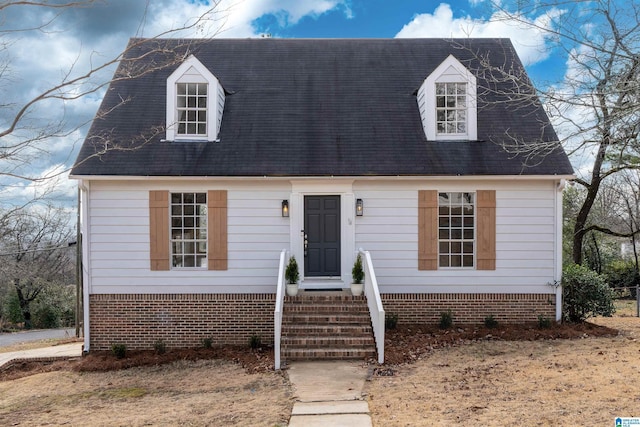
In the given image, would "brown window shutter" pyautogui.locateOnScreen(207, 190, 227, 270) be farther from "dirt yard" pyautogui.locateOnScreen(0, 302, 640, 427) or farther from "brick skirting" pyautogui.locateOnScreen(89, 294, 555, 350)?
"dirt yard" pyautogui.locateOnScreen(0, 302, 640, 427)

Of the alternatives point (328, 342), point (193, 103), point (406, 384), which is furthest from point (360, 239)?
point (193, 103)

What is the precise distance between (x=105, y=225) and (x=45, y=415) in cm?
465

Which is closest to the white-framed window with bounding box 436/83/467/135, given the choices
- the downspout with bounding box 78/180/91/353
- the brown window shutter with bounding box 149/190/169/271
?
the brown window shutter with bounding box 149/190/169/271

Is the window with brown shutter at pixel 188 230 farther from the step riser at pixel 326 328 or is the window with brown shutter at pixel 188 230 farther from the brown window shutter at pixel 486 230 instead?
the brown window shutter at pixel 486 230

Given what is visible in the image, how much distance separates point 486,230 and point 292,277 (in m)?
Result: 4.52

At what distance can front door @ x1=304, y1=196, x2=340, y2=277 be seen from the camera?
1152cm

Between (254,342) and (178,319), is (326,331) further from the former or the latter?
(178,319)

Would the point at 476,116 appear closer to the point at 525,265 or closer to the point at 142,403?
the point at 525,265

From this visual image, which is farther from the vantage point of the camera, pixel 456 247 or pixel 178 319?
pixel 456 247

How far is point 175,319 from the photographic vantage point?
36.8 feet

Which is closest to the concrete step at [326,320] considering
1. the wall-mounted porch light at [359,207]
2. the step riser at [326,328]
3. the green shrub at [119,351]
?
the step riser at [326,328]

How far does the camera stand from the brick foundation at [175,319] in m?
11.2

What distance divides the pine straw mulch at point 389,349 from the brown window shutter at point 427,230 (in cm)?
147

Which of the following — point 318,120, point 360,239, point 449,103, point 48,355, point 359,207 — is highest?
point 449,103
